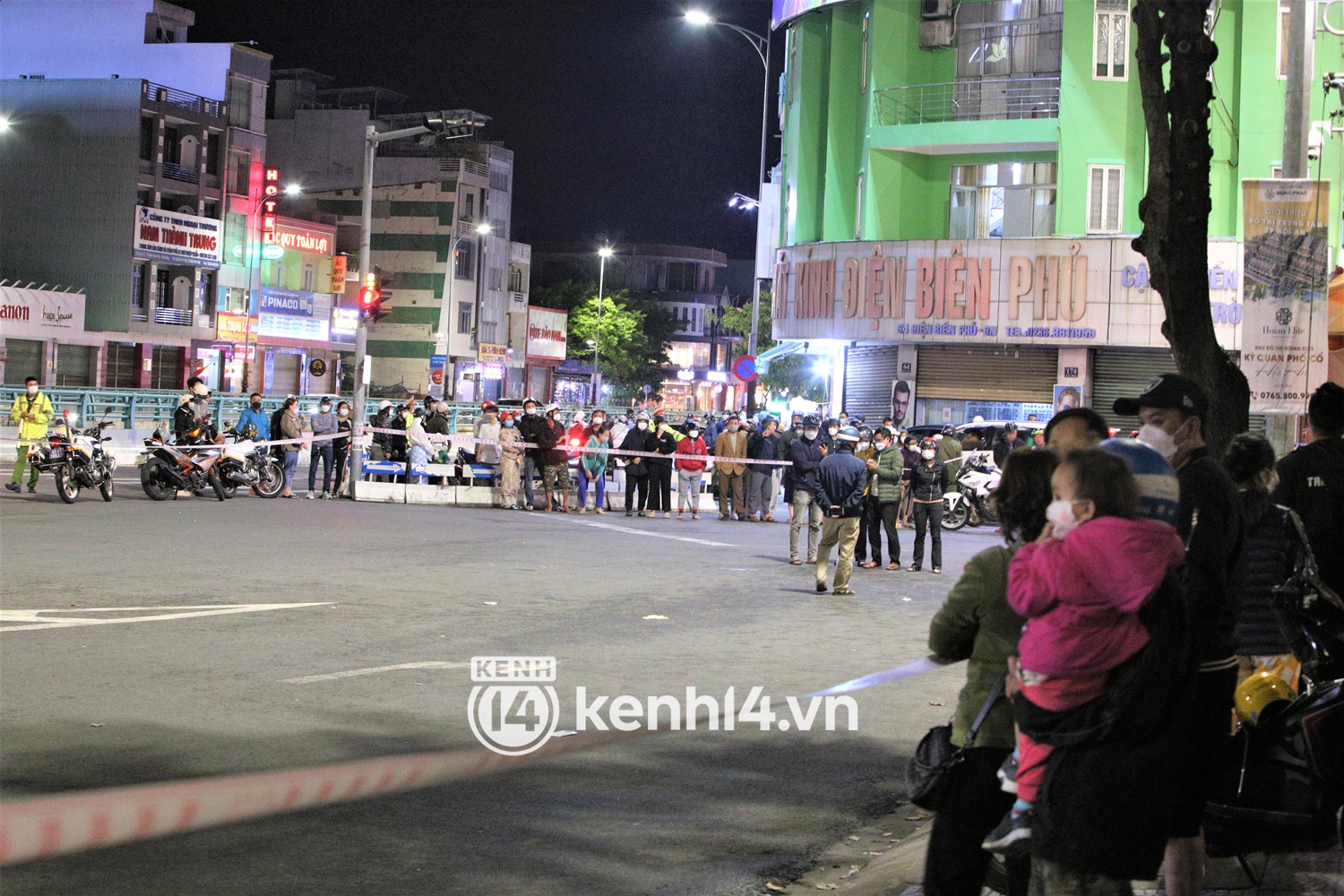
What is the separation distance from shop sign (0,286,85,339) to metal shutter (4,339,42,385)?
0.42 metres

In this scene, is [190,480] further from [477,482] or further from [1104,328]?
[1104,328]

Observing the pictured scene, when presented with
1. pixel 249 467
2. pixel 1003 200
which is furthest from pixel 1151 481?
pixel 1003 200

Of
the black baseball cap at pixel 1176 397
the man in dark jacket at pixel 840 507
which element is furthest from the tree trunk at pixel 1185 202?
the man in dark jacket at pixel 840 507

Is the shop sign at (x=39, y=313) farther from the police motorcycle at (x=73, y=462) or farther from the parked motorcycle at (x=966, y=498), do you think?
the parked motorcycle at (x=966, y=498)

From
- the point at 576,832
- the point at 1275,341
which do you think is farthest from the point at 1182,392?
the point at 1275,341

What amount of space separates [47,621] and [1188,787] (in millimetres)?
8703

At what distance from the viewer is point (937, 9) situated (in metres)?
36.0

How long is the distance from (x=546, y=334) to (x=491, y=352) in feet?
31.6

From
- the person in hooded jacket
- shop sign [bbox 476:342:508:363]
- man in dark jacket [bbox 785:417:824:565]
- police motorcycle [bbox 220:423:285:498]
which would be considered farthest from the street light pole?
Answer: man in dark jacket [bbox 785:417:824:565]

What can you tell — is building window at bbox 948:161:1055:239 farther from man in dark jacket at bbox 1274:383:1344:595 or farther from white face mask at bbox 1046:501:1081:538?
white face mask at bbox 1046:501:1081:538

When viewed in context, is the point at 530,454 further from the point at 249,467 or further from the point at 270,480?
the point at 249,467

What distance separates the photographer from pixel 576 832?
629 cm

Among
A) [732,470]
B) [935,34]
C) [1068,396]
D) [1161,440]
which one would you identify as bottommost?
[732,470]

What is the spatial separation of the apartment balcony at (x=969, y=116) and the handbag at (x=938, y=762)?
32.3 meters
